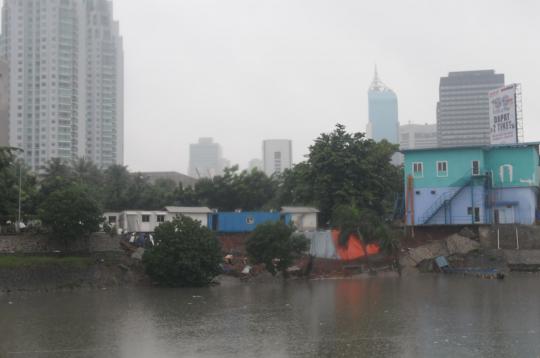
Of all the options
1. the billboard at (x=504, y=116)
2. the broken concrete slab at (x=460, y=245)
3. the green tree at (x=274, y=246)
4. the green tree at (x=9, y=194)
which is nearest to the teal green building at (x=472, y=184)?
the billboard at (x=504, y=116)

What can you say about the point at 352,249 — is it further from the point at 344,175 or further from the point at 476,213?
the point at 476,213

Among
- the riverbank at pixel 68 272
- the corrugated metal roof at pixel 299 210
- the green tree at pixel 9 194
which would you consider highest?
the green tree at pixel 9 194

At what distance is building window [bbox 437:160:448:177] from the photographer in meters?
54.8

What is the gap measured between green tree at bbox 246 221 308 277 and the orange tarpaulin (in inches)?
180

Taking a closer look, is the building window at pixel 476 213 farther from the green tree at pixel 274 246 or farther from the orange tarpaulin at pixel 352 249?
the green tree at pixel 274 246

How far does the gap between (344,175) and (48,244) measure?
25.2 meters

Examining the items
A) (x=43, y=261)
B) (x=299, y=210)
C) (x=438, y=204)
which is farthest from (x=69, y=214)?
(x=438, y=204)

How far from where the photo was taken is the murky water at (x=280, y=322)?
68.2 ft

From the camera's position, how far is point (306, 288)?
132 ft

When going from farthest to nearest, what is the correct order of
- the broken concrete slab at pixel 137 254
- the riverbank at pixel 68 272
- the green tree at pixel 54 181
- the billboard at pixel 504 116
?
the billboard at pixel 504 116 → the green tree at pixel 54 181 → the broken concrete slab at pixel 137 254 → the riverbank at pixel 68 272

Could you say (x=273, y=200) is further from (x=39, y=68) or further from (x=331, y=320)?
(x=39, y=68)

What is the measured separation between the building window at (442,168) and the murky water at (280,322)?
16.7m

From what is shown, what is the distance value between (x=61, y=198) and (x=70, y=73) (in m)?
87.9

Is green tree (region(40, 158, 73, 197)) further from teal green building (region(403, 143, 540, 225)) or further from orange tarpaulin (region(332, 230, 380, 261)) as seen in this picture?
teal green building (region(403, 143, 540, 225))
